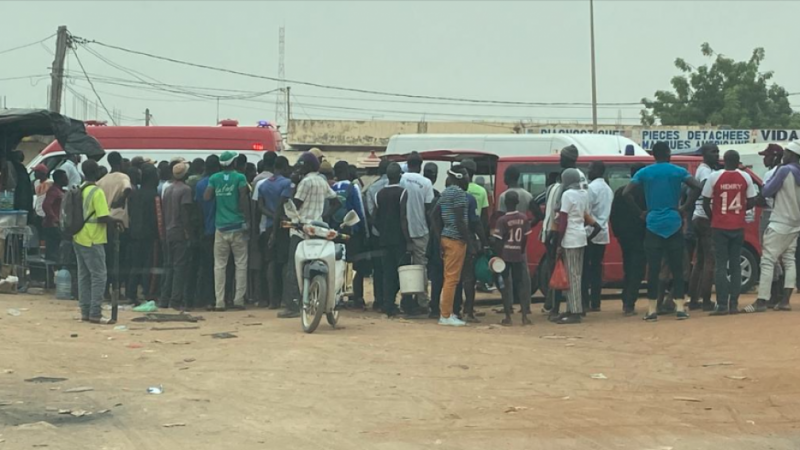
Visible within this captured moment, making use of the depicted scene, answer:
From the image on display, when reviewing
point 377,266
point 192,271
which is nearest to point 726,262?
point 377,266

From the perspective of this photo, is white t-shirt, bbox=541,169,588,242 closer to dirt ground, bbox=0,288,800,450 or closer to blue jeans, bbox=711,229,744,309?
dirt ground, bbox=0,288,800,450

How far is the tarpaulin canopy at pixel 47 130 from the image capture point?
12242 millimetres

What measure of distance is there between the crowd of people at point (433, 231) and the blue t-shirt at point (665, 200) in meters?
0.02

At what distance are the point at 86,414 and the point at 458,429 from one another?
2519 mm

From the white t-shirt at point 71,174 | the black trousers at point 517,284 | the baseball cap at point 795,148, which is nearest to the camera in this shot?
the baseball cap at point 795,148

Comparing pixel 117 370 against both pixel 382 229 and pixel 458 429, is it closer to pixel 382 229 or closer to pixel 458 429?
pixel 458 429

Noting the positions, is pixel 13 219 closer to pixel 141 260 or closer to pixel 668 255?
pixel 141 260

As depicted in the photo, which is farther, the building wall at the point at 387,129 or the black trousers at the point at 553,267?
the building wall at the point at 387,129

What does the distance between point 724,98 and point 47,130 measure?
38629 millimetres

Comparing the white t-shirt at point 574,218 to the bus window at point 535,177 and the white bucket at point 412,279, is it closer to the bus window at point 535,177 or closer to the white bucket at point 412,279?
the white bucket at point 412,279

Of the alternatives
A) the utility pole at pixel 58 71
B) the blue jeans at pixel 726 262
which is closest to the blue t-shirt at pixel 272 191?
the blue jeans at pixel 726 262

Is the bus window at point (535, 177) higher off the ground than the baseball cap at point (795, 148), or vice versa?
the baseball cap at point (795, 148)

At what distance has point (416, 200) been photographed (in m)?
11.8

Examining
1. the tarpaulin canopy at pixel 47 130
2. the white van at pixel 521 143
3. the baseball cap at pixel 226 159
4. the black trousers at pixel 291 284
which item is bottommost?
the black trousers at pixel 291 284
